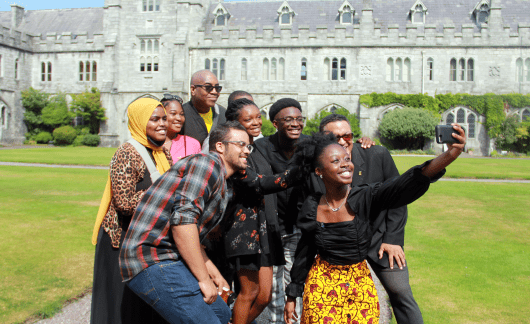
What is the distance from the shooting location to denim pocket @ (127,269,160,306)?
2.38 m

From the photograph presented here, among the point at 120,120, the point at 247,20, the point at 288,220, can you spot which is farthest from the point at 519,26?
the point at 288,220

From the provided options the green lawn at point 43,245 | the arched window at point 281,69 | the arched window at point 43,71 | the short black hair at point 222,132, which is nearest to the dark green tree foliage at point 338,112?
the arched window at point 281,69

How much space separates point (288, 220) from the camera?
12.3ft

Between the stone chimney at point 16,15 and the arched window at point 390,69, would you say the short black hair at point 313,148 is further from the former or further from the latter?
the stone chimney at point 16,15

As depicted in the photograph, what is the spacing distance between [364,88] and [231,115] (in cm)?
2918

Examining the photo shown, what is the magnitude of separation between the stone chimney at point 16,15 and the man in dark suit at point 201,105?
140 feet

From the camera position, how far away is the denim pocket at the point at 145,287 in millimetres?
2377

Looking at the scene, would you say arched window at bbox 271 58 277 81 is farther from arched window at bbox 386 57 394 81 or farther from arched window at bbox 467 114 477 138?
arched window at bbox 467 114 477 138

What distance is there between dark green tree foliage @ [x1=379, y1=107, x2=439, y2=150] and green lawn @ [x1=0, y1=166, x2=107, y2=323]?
21987 millimetres

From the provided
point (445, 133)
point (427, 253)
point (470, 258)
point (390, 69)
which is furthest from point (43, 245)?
point (390, 69)

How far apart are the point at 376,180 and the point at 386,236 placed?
0.53m

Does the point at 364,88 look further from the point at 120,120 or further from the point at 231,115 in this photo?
the point at 231,115

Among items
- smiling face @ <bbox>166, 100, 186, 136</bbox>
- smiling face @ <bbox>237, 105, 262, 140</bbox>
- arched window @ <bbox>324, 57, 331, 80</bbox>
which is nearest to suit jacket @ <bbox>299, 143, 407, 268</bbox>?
smiling face @ <bbox>237, 105, 262, 140</bbox>

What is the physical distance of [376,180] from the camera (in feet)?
11.6
